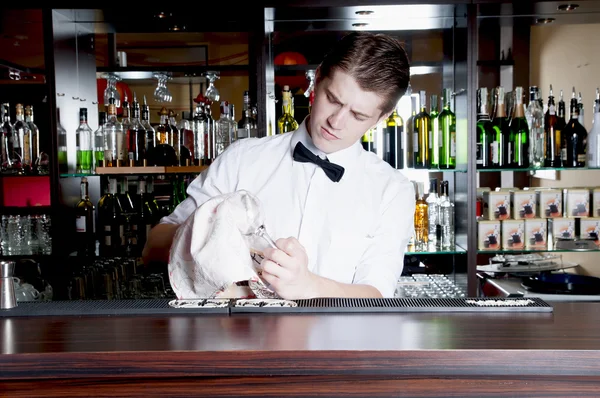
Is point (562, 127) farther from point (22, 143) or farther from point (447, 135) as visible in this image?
point (22, 143)

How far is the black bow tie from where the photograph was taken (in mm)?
2037

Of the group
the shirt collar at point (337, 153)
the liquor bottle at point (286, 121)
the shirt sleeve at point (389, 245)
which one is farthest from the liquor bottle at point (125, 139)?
the shirt sleeve at point (389, 245)

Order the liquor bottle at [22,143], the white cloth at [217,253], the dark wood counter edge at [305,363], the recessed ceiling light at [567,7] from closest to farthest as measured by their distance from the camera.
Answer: the dark wood counter edge at [305,363], the white cloth at [217,253], the recessed ceiling light at [567,7], the liquor bottle at [22,143]

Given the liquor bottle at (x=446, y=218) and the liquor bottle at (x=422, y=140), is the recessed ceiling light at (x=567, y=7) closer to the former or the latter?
Answer: the liquor bottle at (x=422, y=140)

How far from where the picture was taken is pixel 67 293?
300 cm

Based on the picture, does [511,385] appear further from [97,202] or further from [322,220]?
[97,202]

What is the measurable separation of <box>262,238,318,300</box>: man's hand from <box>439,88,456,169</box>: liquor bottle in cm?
185

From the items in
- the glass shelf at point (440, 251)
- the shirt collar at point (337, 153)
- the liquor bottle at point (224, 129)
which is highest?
the liquor bottle at point (224, 129)

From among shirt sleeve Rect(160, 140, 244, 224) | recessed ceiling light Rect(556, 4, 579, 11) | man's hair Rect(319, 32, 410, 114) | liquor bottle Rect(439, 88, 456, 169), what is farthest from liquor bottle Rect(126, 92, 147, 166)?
recessed ceiling light Rect(556, 4, 579, 11)

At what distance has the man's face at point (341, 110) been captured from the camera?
171 centimetres

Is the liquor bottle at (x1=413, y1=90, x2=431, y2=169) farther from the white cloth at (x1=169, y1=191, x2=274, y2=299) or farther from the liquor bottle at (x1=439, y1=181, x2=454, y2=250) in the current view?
the white cloth at (x1=169, y1=191, x2=274, y2=299)

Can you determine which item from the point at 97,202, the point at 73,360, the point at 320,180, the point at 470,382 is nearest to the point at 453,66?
the point at 320,180

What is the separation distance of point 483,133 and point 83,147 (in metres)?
1.90

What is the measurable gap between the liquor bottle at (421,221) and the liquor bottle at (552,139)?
60cm
